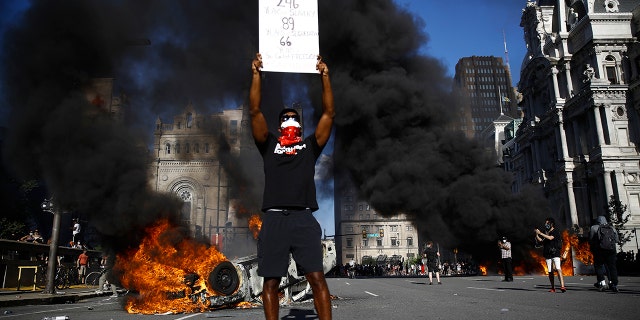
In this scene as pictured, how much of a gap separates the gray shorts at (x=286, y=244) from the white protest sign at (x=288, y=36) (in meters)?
1.48

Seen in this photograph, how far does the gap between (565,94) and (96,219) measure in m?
46.6

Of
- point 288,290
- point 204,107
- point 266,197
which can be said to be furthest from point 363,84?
point 266,197

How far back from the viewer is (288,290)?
8.73 meters

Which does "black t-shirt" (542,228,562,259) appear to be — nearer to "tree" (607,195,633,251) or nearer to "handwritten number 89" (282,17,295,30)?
"handwritten number 89" (282,17,295,30)

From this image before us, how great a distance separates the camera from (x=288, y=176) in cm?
→ 381

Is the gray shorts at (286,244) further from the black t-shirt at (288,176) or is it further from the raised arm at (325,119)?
the raised arm at (325,119)

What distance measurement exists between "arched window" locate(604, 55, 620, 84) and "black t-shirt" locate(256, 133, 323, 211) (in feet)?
148

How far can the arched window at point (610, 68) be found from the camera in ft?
130

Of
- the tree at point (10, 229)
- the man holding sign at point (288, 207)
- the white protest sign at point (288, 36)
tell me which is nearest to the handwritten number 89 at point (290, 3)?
the white protest sign at point (288, 36)

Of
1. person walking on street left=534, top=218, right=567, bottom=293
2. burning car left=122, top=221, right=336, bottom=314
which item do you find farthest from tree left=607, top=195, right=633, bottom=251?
burning car left=122, top=221, right=336, bottom=314

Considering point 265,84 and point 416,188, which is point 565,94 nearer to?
point 416,188

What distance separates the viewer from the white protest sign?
4235 mm

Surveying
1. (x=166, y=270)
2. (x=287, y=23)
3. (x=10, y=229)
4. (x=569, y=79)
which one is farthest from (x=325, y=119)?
(x=569, y=79)

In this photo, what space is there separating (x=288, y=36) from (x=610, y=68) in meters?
45.4
